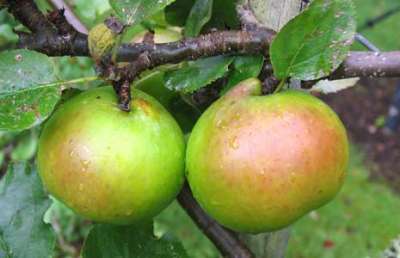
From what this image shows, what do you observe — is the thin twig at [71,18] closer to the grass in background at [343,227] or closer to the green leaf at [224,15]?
the green leaf at [224,15]

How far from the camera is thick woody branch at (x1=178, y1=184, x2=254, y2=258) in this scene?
777 mm

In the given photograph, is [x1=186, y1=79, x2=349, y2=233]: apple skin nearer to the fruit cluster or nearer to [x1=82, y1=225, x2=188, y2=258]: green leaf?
the fruit cluster

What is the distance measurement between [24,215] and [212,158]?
309 millimetres

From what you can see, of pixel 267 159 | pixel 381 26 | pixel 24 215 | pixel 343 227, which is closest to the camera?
pixel 267 159

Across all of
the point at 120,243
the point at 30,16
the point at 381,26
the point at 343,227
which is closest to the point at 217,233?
the point at 120,243

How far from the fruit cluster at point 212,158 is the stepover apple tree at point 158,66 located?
0.03 metres

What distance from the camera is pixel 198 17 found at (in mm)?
727

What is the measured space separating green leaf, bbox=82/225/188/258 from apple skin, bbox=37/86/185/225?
0.16 meters

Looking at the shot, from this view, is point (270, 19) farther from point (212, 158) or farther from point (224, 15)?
point (212, 158)

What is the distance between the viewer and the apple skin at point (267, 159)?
21.3 inches

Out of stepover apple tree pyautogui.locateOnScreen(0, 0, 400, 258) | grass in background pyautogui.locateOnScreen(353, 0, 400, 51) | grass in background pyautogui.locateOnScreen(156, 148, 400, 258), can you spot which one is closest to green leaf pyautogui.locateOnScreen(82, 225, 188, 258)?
stepover apple tree pyautogui.locateOnScreen(0, 0, 400, 258)

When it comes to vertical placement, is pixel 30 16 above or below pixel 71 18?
above

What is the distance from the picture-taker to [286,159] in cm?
54

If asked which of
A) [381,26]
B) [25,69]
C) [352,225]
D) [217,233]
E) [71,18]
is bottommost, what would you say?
[381,26]
